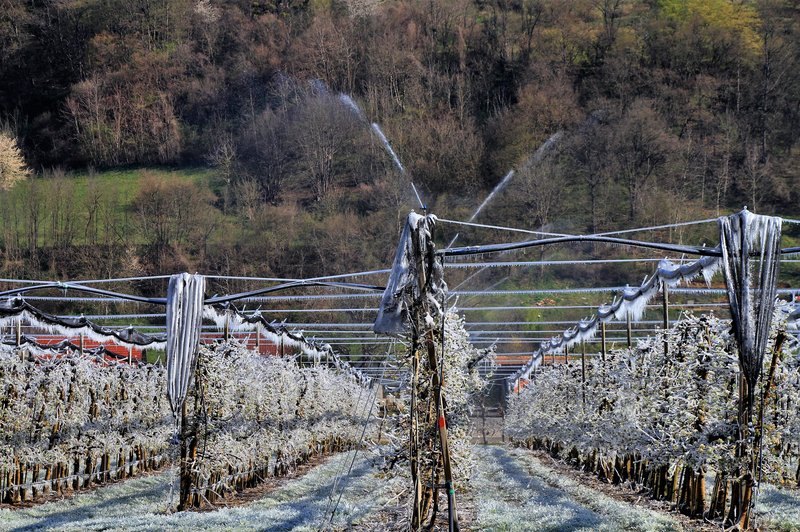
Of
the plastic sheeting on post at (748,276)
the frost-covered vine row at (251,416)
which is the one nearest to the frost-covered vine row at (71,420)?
the frost-covered vine row at (251,416)

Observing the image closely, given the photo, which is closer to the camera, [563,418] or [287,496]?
[287,496]

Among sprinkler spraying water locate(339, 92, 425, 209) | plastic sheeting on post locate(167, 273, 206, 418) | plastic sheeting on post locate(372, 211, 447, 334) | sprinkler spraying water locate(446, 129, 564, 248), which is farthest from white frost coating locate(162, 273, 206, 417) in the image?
sprinkler spraying water locate(339, 92, 425, 209)

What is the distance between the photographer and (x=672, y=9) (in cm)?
8006

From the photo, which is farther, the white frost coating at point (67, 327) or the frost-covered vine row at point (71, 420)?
the white frost coating at point (67, 327)

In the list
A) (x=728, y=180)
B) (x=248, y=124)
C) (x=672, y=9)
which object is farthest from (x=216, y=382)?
(x=672, y=9)

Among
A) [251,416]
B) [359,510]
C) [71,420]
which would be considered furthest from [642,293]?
[71,420]

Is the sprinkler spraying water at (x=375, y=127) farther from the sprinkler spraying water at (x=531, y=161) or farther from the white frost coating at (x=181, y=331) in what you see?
the white frost coating at (x=181, y=331)

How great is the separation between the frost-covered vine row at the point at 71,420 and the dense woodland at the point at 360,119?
22548 millimetres

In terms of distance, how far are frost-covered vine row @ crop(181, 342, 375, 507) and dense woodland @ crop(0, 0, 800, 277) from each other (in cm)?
1607

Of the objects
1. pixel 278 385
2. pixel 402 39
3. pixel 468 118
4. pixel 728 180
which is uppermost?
pixel 402 39

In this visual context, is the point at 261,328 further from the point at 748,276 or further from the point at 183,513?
the point at 748,276

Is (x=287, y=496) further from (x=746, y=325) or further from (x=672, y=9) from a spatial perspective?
(x=672, y=9)

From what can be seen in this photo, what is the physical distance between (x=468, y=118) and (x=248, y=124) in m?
17.3

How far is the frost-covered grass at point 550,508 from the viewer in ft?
39.9
